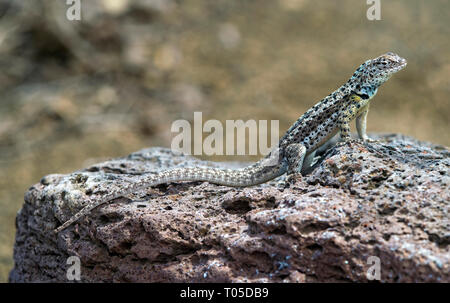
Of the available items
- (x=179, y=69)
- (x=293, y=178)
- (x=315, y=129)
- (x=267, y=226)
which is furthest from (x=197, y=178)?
(x=179, y=69)

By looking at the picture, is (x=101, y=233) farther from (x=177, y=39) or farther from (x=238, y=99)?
(x=177, y=39)

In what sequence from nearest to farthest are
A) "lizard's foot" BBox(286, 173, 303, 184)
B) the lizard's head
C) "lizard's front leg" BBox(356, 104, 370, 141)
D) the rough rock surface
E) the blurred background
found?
the rough rock surface
"lizard's foot" BBox(286, 173, 303, 184)
the lizard's head
"lizard's front leg" BBox(356, 104, 370, 141)
the blurred background

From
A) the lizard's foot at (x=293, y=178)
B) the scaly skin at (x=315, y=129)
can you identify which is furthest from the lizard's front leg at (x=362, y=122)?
the lizard's foot at (x=293, y=178)

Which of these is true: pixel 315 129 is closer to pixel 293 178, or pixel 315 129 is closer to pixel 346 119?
pixel 346 119

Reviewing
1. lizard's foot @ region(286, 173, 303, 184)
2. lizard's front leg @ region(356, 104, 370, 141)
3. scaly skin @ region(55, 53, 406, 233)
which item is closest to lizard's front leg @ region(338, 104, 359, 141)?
scaly skin @ region(55, 53, 406, 233)

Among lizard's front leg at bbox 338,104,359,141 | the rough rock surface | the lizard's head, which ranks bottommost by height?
the rough rock surface

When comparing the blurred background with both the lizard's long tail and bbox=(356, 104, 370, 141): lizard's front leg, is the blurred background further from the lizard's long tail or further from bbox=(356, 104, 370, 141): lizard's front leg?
the lizard's long tail

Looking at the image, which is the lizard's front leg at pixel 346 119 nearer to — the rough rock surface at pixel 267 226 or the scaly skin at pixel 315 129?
the scaly skin at pixel 315 129
